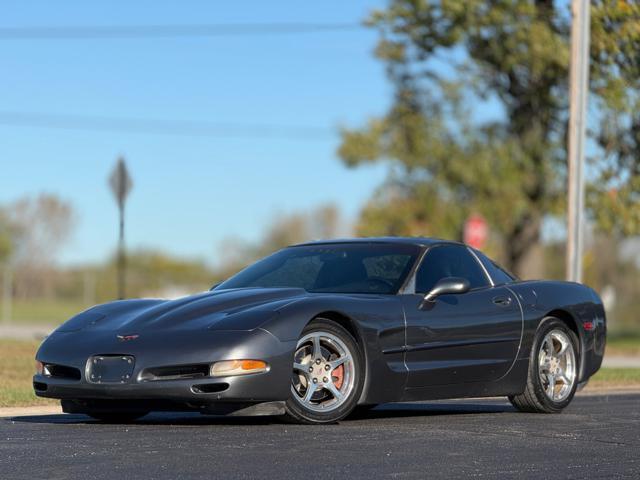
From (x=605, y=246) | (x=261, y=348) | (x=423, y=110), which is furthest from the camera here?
(x=605, y=246)

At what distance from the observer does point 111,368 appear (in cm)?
861

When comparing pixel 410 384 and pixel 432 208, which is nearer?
pixel 410 384

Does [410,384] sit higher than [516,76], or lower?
lower

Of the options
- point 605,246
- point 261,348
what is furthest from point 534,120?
point 605,246

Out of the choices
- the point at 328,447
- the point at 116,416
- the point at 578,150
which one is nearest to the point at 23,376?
the point at 116,416

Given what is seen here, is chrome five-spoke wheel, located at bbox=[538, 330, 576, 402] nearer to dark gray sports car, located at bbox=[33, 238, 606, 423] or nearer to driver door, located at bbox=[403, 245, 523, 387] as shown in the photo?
dark gray sports car, located at bbox=[33, 238, 606, 423]

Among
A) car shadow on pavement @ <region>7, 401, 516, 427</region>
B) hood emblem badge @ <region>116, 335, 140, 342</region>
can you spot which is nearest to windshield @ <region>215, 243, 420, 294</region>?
car shadow on pavement @ <region>7, 401, 516, 427</region>

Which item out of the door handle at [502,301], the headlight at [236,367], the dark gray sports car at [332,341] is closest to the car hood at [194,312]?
the dark gray sports car at [332,341]

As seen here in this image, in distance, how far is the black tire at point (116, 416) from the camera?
366 inches

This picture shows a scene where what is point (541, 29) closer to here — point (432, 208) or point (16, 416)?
point (432, 208)

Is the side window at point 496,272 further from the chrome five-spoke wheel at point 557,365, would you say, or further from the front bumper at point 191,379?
the front bumper at point 191,379

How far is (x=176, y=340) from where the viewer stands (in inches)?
337

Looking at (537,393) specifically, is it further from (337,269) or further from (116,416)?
(116,416)

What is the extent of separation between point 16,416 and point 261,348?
242cm
